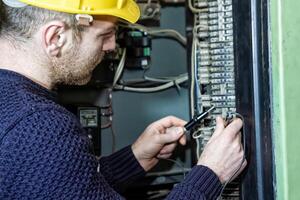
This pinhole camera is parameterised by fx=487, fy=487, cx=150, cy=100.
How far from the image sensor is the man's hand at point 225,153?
3.56ft

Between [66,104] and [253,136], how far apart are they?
0.66 meters

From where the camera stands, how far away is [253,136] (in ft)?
3.49

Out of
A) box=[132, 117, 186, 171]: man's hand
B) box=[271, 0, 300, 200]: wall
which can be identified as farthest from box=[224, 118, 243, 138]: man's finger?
box=[132, 117, 186, 171]: man's hand

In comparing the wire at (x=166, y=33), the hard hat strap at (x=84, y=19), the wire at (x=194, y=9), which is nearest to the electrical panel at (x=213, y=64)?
the wire at (x=194, y=9)

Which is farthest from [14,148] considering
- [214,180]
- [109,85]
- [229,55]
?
[109,85]

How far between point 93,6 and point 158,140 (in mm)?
456

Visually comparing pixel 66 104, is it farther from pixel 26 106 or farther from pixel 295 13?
pixel 295 13

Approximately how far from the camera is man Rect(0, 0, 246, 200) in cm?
91

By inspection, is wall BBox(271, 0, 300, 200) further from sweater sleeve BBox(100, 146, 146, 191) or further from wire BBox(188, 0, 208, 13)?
sweater sleeve BBox(100, 146, 146, 191)

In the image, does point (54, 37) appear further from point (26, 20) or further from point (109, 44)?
point (109, 44)

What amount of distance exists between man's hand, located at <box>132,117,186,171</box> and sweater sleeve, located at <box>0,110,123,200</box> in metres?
0.45

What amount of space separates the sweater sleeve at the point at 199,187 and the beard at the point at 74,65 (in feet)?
1.14

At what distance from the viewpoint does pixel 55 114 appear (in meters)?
0.95

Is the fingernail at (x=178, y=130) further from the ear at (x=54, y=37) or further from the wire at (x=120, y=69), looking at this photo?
the ear at (x=54, y=37)
